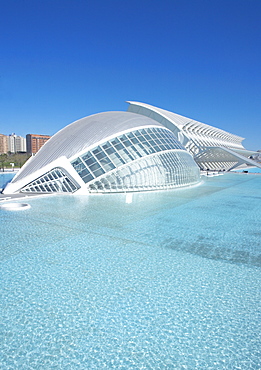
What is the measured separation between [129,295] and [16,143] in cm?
13698

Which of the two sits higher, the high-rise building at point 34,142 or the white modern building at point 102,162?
the high-rise building at point 34,142

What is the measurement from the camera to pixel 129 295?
4988mm

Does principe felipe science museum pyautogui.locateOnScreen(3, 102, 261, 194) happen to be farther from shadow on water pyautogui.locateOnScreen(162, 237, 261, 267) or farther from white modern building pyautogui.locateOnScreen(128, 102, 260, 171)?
white modern building pyautogui.locateOnScreen(128, 102, 260, 171)

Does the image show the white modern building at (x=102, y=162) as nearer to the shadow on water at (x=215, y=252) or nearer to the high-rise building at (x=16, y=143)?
the shadow on water at (x=215, y=252)

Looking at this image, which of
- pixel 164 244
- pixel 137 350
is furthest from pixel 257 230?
pixel 137 350

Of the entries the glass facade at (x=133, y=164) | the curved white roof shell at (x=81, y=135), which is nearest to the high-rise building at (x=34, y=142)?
the curved white roof shell at (x=81, y=135)

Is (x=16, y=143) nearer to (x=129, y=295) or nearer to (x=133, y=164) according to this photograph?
(x=133, y=164)

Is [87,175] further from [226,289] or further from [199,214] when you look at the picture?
[226,289]

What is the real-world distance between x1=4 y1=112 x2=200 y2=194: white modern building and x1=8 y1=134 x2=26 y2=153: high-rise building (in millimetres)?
117980

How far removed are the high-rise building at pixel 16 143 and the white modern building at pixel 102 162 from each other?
387 ft

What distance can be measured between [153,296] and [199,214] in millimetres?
7264

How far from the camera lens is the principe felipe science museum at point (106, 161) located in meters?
16.7

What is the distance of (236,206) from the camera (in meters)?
14.0

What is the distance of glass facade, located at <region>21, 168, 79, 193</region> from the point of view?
1667cm
